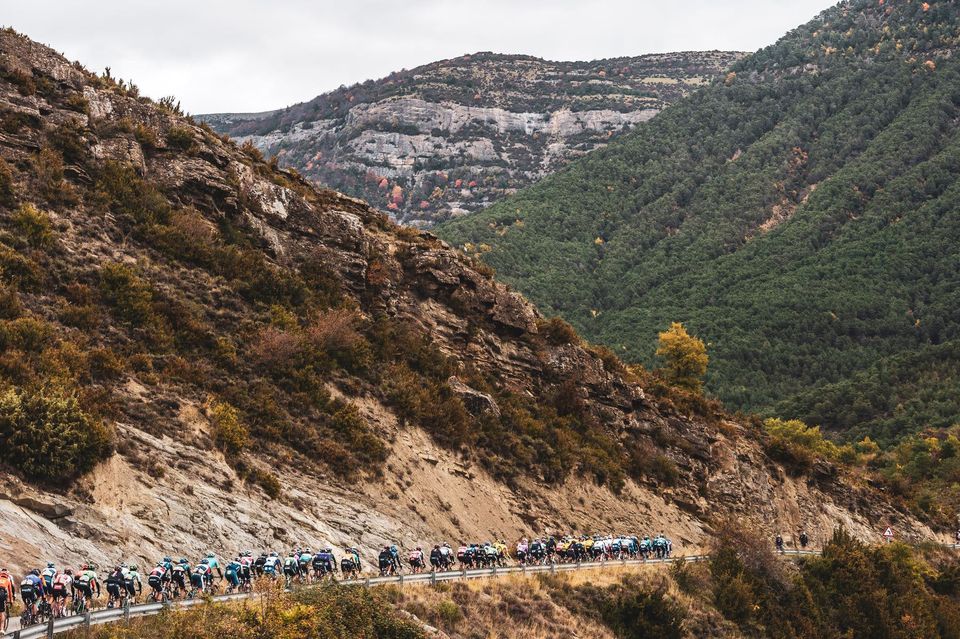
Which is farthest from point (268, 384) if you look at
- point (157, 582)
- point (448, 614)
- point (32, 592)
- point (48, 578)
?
point (32, 592)

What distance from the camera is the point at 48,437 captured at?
22.7m

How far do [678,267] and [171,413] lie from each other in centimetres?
11913

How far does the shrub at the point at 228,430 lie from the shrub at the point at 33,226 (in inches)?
362

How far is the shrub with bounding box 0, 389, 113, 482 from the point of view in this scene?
2241 centimetres

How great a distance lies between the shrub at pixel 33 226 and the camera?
107ft

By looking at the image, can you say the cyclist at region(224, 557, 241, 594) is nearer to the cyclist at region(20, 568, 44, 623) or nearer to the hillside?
the hillside

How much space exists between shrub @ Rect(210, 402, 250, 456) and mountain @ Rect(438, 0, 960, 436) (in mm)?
78917

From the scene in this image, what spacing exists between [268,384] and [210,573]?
44.1ft

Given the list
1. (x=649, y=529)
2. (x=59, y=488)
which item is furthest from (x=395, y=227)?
(x=59, y=488)

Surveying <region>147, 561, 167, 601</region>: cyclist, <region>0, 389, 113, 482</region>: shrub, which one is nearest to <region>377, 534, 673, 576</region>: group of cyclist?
<region>147, 561, 167, 601</region>: cyclist

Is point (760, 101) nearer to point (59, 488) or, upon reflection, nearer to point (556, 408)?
point (556, 408)

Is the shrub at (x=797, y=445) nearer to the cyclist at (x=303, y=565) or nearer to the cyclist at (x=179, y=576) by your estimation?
the cyclist at (x=303, y=565)

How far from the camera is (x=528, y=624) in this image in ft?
83.9

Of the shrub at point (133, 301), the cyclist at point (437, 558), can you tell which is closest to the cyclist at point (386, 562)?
the cyclist at point (437, 558)
